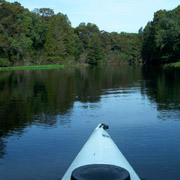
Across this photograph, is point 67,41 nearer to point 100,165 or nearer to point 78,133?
point 78,133

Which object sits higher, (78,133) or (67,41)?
(67,41)

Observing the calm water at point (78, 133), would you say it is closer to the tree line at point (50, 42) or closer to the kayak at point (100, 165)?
the kayak at point (100, 165)

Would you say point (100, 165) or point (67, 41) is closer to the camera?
point (100, 165)

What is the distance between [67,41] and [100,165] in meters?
101

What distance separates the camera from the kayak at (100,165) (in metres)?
5.09

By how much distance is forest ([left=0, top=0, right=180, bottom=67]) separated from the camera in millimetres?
72812

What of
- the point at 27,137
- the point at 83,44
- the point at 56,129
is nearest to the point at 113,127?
the point at 56,129

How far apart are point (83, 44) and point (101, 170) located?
124 meters

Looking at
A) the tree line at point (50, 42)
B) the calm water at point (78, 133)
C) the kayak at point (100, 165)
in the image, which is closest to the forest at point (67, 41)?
the tree line at point (50, 42)

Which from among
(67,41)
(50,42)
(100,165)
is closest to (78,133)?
(100,165)

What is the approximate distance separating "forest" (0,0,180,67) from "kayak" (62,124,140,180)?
6387 cm

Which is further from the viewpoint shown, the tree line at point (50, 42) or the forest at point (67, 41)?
the tree line at point (50, 42)

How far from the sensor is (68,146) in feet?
31.8

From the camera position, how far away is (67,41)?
10475cm
